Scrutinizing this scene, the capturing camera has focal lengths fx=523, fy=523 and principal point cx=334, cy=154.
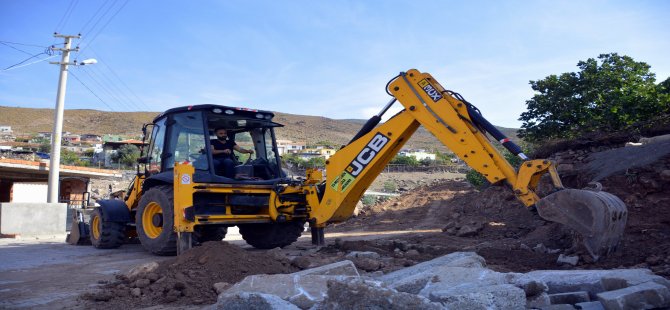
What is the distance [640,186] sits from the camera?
349 inches

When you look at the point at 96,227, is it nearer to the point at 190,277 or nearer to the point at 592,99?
the point at 190,277

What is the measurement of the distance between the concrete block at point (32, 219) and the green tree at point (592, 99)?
15.6 m

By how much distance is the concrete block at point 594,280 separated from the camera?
162 inches

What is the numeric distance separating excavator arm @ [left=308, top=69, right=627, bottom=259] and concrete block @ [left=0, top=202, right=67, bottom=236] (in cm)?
959

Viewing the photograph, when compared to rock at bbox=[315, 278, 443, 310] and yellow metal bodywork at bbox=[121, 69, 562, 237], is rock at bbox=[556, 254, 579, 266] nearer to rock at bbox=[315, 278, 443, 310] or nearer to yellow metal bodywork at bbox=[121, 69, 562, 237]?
yellow metal bodywork at bbox=[121, 69, 562, 237]

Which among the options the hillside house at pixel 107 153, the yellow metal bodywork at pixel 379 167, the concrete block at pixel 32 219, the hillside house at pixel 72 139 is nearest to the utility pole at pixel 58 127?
the concrete block at pixel 32 219

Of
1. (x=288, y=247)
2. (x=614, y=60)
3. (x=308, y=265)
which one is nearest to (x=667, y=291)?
(x=308, y=265)

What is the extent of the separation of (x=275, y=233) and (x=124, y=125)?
70.2 meters

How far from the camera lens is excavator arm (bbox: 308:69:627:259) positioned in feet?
19.0

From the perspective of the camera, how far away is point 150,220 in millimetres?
8484

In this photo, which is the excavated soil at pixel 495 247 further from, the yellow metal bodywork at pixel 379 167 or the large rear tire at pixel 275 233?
the yellow metal bodywork at pixel 379 167

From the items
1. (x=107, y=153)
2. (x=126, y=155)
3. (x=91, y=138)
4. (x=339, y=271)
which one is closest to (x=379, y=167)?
(x=339, y=271)

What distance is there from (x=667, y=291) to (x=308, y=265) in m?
3.83

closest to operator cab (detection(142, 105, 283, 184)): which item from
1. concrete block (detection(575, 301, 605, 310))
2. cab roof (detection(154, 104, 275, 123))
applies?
cab roof (detection(154, 104, 275, 123))
